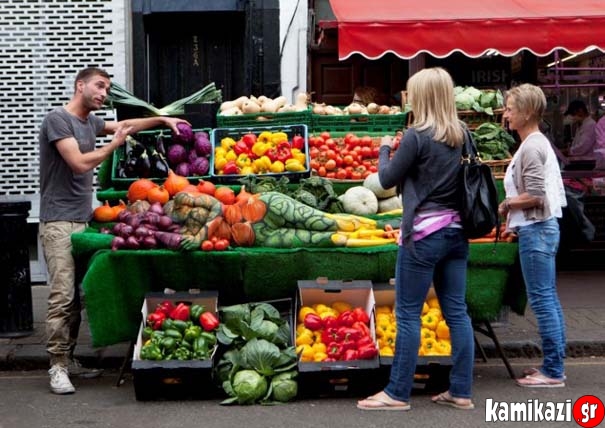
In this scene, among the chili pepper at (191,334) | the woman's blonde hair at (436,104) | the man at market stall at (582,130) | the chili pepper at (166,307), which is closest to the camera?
the woman's blonde hair at (436,104)

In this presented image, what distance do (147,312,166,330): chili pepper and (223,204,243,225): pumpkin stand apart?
0.81 meters

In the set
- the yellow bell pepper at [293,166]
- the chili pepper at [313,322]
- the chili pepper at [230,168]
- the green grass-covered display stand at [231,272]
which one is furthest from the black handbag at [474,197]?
the chili pepper at [230,168]

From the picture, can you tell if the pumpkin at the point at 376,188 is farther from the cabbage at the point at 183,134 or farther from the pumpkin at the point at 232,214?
the cabbage at the point at 183,134

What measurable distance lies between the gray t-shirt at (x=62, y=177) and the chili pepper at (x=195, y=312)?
0.99 meters

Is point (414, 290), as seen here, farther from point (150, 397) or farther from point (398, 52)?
point (398, 52)

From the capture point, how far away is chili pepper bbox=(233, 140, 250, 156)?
26.1 feet

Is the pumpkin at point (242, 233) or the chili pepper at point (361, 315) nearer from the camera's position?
the chili pepper at point (361, 315)

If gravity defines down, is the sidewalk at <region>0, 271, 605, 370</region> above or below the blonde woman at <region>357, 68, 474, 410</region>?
below

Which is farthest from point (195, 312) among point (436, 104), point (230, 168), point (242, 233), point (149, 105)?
point (149, 105)

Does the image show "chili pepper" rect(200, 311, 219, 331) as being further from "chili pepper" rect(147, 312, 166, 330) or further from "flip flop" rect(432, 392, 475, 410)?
"flip flop" rect(432, 392, 475, 410)

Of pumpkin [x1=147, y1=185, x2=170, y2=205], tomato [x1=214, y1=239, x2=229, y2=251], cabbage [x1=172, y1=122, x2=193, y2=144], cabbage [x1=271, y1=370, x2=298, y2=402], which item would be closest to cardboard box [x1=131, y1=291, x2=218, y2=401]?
cabbage [x1=271, y1=370, x2=298, y2=402]

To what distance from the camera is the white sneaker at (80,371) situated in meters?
6.99

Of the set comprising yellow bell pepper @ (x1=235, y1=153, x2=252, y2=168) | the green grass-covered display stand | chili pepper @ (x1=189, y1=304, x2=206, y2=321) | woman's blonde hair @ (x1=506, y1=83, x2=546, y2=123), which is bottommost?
chili pepper @ (x1=189, y1=304, x2=206, y2=321)

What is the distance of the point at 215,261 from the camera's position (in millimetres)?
6551
